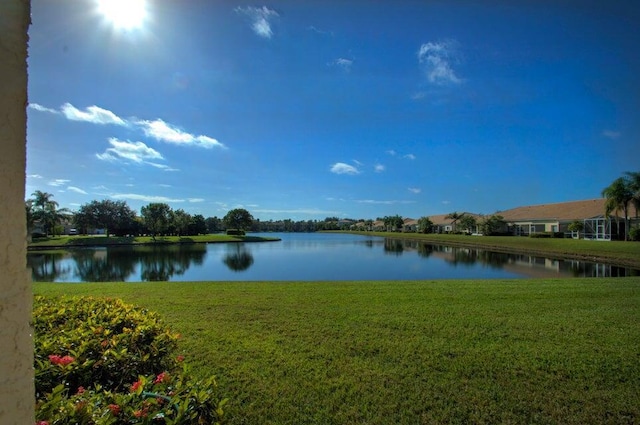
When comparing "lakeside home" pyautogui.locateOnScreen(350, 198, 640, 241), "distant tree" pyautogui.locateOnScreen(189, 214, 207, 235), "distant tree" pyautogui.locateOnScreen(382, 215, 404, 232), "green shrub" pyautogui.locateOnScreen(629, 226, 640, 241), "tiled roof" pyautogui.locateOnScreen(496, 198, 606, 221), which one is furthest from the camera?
"distant tree" pyautogui.locateOnScreen(382, 215, 404, 232)

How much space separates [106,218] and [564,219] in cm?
7508

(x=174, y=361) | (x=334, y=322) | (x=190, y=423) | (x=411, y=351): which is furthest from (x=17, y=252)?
(x=334, y=322)

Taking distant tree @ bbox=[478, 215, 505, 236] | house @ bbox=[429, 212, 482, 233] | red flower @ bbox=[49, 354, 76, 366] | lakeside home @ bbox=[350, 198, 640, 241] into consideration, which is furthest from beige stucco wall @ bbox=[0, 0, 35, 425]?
house @ bbox=[429, 212, 482, 233]

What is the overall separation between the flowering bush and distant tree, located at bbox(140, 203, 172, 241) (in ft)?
204

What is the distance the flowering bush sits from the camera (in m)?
1.56

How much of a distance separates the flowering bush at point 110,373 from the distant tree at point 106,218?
6864 centimetres

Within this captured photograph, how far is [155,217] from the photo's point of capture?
5969 centimetres

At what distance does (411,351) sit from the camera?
442 centimetres

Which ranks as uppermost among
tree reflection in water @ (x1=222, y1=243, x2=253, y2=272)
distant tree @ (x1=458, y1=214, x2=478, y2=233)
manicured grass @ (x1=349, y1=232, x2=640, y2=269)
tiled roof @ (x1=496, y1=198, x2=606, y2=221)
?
tiled roof @ (x1=496, y1=198, x2=606, y2=221)

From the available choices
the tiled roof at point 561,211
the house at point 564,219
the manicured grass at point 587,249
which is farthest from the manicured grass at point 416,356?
the tiled roof at point 561,211

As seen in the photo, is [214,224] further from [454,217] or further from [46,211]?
[454,217]

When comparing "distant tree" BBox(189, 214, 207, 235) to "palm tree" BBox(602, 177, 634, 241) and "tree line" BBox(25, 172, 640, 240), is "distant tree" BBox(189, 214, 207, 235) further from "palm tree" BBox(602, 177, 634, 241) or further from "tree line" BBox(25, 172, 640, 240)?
"palm tree" BBox(602, 177, 634, 241)

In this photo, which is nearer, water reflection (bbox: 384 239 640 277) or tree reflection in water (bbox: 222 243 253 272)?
water reflection (bbox: 384 239 640 277)

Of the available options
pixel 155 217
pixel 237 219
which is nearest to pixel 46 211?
pixel 155 217
